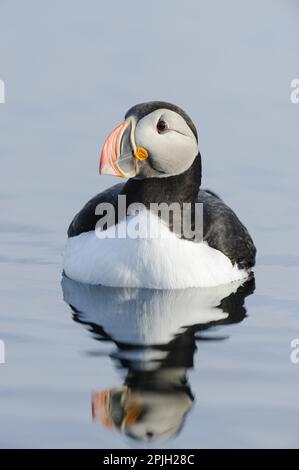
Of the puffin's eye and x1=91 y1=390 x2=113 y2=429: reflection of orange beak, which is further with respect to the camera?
the puffin's eye

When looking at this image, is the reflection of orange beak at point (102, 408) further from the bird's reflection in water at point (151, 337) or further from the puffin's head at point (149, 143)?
the puffin's head at point (149, 143)

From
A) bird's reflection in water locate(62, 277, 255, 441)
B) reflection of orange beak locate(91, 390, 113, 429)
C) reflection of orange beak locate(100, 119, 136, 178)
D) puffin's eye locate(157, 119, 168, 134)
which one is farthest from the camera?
puffin's eye locate(157, 119, 168, 134)

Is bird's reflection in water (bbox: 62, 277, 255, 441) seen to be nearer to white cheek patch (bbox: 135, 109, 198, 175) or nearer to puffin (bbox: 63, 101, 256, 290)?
puffin (bbox: 63, 101, 256, 290)

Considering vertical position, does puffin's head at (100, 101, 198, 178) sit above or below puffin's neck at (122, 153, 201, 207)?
above

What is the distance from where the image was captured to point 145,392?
1039 centimetres

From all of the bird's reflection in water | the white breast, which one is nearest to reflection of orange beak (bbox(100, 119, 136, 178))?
the white breast

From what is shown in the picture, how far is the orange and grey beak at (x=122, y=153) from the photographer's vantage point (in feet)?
41.7

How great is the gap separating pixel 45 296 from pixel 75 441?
3.51 m

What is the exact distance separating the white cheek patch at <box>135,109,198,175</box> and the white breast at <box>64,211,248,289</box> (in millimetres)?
479

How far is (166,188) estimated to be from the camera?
13.1 m

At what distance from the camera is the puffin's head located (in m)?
12.8

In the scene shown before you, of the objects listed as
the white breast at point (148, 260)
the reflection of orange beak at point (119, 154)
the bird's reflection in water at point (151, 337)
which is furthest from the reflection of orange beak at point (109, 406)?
the reflection of orange beak at point (119, 154)
